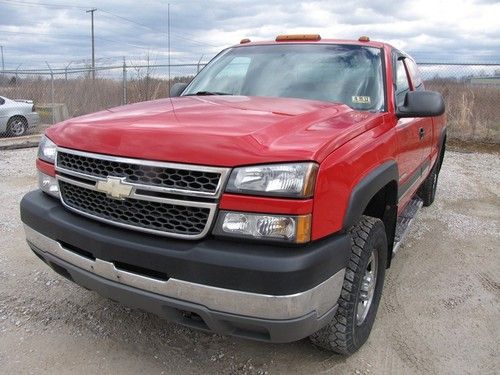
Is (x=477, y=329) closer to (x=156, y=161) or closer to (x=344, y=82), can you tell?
(x=344, y=82)

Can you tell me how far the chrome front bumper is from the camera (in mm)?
2105

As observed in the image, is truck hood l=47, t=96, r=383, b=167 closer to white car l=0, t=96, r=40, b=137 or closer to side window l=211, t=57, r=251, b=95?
side window l=211, t=57, r=251, b=95

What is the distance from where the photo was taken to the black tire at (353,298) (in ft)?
8.41

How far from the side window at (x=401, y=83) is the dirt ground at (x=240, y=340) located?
147cm

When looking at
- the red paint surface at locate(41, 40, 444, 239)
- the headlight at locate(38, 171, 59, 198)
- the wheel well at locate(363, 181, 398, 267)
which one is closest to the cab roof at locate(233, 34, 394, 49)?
the red paint surface at locate(41, 40, 444, 239)

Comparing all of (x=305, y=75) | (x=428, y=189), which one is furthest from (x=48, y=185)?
(x=428, y=189)

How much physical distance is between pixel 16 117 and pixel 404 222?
12127 millimetres

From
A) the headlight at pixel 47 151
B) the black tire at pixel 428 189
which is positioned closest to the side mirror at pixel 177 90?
the headlight at pixel 47 151

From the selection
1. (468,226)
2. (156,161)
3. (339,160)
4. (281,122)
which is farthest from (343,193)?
(468,226)

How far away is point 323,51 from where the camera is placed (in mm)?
3842

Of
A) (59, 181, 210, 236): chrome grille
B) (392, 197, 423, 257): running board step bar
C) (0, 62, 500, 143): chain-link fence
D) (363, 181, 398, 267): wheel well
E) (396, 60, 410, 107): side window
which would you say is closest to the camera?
(59, 181, 210, 236): chrome grille

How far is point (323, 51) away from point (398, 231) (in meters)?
1.65

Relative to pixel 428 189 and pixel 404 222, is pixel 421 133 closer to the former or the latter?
pixel 404 222

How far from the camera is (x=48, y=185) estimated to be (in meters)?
2.91
